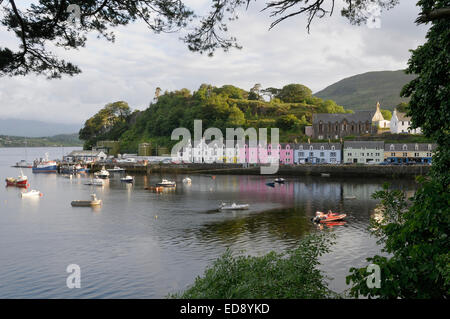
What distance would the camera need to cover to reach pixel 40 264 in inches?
883

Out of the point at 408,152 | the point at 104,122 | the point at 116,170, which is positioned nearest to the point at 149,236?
the point at 116,170

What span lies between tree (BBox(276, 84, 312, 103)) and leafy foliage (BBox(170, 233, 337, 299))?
128 metres

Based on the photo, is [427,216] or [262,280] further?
[262,280]

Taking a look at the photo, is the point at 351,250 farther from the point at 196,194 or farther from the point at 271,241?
the point at 196,194

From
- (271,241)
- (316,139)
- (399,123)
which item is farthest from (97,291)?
(399,123)

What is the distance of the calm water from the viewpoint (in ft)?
64.7

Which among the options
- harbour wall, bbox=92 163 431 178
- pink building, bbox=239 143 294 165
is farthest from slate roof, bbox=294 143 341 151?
harbour wall, bbox=92 163 431 178

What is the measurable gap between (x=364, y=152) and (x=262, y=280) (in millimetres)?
77708

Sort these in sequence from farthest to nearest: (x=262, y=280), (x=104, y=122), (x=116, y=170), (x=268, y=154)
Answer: (x=104, y=122)
(x=116, y=170)
(x=268, y=154)
(x=262, y=280)

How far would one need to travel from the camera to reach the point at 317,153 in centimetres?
8525

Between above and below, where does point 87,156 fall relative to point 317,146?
below

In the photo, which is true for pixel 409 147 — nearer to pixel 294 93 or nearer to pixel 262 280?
pixel 294 93
